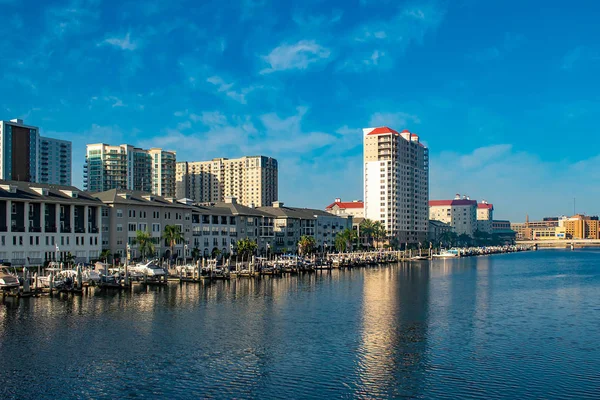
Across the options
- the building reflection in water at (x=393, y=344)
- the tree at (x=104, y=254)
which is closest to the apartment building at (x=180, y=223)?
the tree at (x=104, y=254)

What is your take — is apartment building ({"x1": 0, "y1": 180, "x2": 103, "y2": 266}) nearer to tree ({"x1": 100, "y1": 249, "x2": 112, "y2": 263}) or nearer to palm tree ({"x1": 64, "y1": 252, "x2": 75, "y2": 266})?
palm tree ({"x1": 64, "y1": 252, "x2": 75, "y2": 266})

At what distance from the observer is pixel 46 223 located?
354ft

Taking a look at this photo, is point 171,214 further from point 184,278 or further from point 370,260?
point 370,260

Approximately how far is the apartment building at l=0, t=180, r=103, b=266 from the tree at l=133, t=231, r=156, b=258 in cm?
748

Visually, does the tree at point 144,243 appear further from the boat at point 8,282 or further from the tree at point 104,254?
the boat at point 8,282

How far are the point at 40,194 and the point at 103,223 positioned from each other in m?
16.5

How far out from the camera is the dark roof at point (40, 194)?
102 m

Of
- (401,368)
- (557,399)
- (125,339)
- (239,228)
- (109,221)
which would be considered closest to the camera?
(557,399)

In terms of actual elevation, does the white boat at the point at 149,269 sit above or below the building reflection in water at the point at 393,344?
above

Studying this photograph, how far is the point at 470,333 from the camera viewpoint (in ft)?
190

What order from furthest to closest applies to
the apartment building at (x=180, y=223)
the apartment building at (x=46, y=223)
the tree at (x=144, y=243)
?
the apartment building at (x=180, y=223), the tree at (x=144, y=243), the apartment building at (x=46, y=223)

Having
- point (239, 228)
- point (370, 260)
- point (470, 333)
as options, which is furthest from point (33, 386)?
point (370, 260)

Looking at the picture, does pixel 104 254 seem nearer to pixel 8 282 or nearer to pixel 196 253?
pixel 196 253

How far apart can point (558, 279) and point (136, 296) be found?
83.6m
